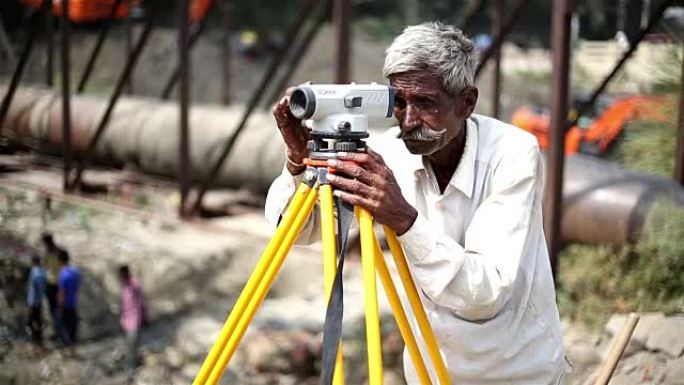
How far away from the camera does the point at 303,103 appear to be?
6.75 feet

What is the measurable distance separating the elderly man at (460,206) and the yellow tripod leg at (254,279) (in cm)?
14

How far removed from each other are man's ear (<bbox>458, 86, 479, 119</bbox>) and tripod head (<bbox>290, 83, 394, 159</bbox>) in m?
0.25

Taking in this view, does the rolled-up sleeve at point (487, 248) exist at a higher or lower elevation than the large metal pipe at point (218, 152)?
higher

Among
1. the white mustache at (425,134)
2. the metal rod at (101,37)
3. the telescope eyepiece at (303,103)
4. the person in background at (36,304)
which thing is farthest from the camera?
the metal rod at (101,37)

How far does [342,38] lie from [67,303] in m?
2.32

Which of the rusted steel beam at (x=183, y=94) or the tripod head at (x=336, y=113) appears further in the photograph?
the rusted steel beam at (x=183, y=94)

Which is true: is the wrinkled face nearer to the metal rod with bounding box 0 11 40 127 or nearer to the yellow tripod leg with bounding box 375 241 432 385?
the yellow tripod leg with bounding box 375 241 432 385

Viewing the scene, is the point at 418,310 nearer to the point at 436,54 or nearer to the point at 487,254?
the point at 487,254

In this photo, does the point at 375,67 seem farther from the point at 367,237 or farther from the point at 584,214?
the point at 367,237

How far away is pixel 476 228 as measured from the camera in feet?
7.28

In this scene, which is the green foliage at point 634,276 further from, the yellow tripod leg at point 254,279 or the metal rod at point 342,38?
the yellow tripod leg at point 254,279

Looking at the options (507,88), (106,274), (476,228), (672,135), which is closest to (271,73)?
(106,274)

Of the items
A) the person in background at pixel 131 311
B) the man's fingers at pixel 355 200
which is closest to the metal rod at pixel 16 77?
the person in background at pixel 131 311

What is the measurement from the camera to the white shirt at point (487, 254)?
2.11 metres
